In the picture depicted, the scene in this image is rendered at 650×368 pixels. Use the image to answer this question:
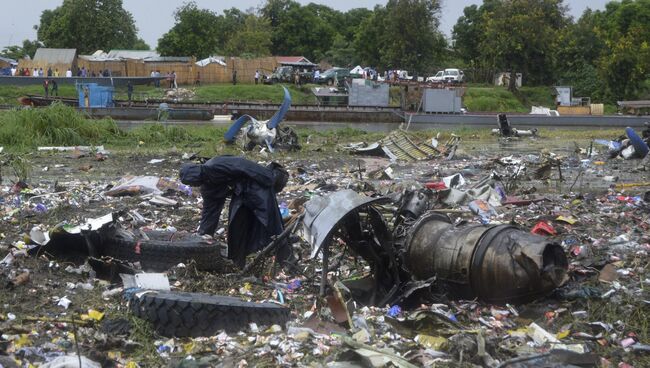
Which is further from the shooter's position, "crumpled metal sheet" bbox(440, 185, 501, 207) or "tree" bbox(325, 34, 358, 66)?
"tree" bbox(325, 34, 358, 66)

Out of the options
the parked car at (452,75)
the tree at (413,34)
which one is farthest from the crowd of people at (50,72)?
the parked car at (452,75)

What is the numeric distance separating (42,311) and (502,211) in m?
6.22

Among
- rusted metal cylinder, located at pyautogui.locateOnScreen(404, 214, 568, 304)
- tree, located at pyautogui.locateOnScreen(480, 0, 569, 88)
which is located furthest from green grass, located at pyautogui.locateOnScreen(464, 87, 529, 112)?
rusted metal cylinder, located at pyautogui.locateOnScreen(404, 214, 568, 304)

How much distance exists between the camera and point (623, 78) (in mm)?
42062

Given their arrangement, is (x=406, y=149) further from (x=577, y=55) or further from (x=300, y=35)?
(x=300, y=35)

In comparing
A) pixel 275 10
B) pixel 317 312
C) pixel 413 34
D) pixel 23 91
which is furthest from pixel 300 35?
pixel 317 312

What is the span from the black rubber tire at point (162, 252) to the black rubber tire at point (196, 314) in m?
1.27

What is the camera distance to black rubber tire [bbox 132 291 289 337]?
4.86m

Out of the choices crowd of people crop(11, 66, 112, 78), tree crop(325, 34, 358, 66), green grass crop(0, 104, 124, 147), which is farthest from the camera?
tree crop(325, 34, 358, 66)

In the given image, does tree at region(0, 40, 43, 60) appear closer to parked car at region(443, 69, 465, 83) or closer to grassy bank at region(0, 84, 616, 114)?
grassy bank at region(0, 84, 616, 114)

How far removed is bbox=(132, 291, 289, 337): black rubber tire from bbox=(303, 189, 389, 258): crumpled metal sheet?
0.64 meters

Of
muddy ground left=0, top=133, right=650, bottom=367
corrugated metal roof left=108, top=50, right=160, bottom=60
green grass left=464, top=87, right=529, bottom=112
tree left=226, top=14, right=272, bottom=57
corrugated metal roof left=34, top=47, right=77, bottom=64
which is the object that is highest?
tree left=226, top=14, right=272, bottom=57

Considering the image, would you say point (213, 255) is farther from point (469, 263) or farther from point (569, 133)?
point (569, 133)

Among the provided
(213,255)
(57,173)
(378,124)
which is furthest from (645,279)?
(378,124)
